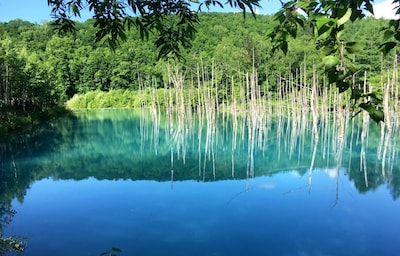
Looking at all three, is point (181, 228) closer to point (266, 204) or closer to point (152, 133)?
point (266, 204)

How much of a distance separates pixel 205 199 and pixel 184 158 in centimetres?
495

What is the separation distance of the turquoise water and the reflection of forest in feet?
0.13

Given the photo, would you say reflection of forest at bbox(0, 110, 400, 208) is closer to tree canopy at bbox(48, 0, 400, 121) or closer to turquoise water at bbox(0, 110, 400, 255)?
turquoise water at bbox(0, 110, 400, 255)

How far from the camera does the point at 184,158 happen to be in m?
13.6

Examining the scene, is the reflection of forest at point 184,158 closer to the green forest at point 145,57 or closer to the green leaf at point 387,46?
the green leaf at point 387,46

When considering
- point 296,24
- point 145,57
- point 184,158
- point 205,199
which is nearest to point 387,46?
point 296,24

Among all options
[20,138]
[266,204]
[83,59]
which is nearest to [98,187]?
[266,204]

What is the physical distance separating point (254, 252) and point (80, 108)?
4486 centimetres

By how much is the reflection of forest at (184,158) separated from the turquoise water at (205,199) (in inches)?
1.5

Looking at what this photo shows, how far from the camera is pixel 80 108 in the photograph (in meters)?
47.3

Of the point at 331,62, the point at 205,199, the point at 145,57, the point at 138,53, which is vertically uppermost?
the point at 138,53

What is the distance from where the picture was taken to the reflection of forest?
10930 mm

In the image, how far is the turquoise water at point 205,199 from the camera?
626 cm

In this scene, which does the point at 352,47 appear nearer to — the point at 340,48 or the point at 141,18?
the point at 340,48
